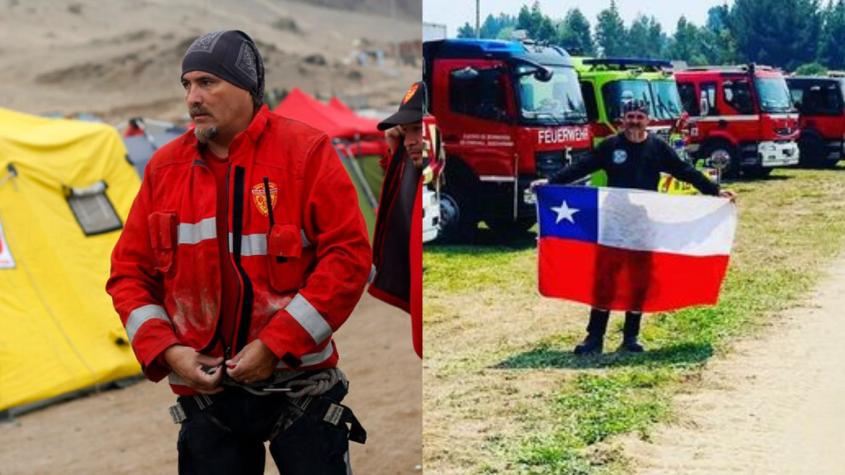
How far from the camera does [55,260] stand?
22.8 feet

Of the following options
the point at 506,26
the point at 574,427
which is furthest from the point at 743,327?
the point at 506,26

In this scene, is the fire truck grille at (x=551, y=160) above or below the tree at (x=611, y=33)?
below

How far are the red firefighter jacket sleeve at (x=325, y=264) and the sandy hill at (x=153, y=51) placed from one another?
21752 mm

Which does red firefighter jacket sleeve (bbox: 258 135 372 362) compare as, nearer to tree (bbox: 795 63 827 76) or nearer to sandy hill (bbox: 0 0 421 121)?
tree (bbox: 795 63 827 76)

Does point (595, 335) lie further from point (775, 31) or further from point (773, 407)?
point (775, 31)

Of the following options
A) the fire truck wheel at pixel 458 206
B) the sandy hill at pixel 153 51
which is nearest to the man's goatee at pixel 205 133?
the fire truck wheel at pixel 458 206

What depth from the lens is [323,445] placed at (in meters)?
2.49

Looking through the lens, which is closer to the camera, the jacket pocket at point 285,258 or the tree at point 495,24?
the jacket pocket at point 285,258

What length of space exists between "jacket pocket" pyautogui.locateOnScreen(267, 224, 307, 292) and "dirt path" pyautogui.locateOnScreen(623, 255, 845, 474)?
0.91 m

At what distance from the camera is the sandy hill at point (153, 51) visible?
83.3 ft

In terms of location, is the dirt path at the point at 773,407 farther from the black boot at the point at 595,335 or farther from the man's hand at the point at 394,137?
the man's hand at the point at 394,137

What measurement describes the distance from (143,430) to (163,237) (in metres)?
4.14

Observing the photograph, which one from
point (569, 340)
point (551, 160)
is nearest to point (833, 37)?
point (551, 160)

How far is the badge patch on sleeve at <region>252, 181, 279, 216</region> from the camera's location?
94.9 inches
